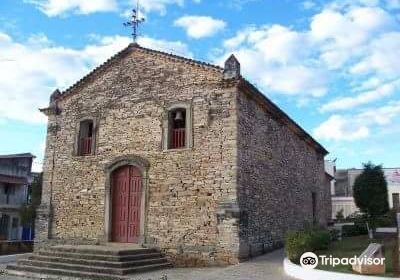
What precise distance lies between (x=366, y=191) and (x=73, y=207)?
11.6m

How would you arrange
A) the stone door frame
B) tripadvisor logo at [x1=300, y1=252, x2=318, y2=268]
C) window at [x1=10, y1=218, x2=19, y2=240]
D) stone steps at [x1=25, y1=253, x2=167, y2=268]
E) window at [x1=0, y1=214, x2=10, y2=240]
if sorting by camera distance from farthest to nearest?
1. window at [x1=10, y1=218, x2=19, y2=240]
2. window at [x1=0, y1=214, x2=10, y2=240]
3. the stone door frame
4. stone steps at [x1=25, y1=253, x2=167, y2=268]
5. tripadvisor logo at [x1=300, y1=252, x2=318, y2=268]

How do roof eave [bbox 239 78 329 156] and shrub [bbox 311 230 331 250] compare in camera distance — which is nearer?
shrub [bbox 311 230 331 250]

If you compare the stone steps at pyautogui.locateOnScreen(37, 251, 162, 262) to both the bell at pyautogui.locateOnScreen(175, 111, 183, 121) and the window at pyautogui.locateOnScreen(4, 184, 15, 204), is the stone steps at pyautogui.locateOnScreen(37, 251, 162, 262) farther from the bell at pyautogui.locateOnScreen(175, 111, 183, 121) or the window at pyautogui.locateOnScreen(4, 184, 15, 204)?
the window at pyautogui.locateOnScreen(4, 184, 15, 204)

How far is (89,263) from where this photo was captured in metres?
12.7

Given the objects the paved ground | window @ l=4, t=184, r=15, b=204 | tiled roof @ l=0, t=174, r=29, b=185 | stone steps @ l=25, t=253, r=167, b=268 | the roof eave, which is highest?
the roof eave

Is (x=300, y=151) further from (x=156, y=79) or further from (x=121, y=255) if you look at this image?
(x=121, y=255)

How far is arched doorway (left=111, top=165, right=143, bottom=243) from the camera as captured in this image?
15672mm

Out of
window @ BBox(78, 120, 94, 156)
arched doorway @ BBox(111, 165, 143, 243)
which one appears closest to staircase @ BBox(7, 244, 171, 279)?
arched doorway @ BBox(111, 165, 143, 243)

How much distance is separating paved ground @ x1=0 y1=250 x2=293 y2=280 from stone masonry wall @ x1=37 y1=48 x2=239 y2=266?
79cm

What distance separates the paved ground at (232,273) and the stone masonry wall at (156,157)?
79cm

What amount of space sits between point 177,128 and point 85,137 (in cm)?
445

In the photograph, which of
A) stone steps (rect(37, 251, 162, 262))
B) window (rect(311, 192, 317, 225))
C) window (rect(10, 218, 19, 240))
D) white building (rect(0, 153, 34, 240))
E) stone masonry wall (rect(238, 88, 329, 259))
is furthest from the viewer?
window (rect(10, 218, 19, 240))

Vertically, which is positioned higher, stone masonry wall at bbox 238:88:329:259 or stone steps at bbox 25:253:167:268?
stone masonry wall at bbox 238:88:329:259

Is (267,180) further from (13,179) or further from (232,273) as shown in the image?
(13,179)
